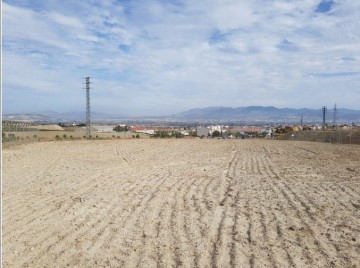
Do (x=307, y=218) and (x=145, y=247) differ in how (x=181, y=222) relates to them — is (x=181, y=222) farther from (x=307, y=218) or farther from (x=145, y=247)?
(x=307, y=218)

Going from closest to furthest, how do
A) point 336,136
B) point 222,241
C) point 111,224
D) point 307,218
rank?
point 222,241, point 111,224, point 307,218, point 336,136

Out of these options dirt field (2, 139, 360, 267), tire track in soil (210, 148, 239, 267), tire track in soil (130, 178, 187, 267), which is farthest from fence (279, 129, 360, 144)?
tire track in soil (130, 178, 187, 267)

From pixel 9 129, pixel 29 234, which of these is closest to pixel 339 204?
pixel 29 234

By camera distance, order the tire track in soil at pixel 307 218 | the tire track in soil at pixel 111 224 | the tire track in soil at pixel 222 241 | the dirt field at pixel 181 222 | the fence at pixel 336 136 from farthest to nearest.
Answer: the fence at pixel 336 136, the tire track in soil at pixel 111 224, the tire track in soil at pixel 307 218, the dirt field at pixel 181 222, the tire track in soil at pixel 222 241

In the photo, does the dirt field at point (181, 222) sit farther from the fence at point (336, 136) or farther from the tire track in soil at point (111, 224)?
the fence at point (336, 136)

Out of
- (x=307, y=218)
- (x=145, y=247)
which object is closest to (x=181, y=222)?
(x=145, y=247)

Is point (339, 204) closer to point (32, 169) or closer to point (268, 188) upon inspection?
point (268, 188)

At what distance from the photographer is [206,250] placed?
6562 millimetres

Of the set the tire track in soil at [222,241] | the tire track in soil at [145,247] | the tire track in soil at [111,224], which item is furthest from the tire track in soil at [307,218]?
the tire track in soil at [111,224]

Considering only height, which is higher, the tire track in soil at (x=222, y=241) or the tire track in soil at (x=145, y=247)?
the tire track in soil at (x=222, y=241)

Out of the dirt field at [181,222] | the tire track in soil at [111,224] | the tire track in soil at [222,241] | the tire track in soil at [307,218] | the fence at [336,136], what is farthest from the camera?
→ the fence at [336,136]

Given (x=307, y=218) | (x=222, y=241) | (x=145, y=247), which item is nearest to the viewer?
(x=145, y=247)

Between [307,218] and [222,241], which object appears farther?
[307,218]

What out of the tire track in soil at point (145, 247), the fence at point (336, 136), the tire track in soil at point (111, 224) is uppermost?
the tire track in soil at point (145, 247)
